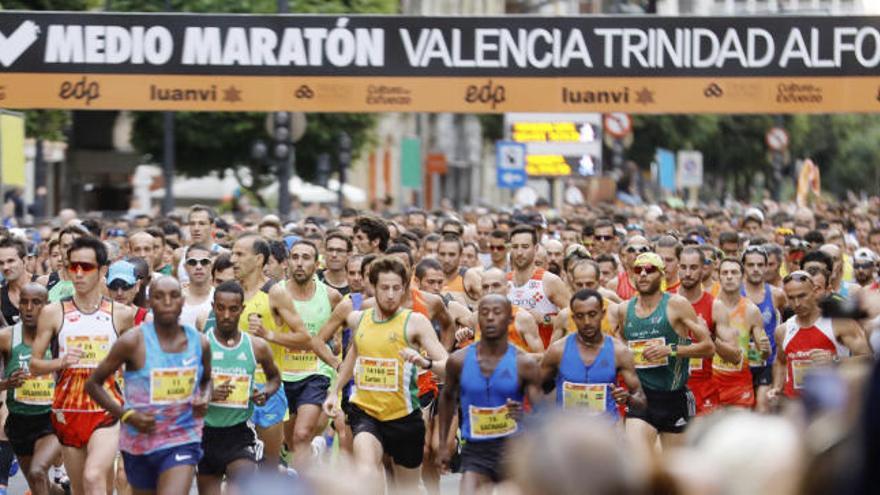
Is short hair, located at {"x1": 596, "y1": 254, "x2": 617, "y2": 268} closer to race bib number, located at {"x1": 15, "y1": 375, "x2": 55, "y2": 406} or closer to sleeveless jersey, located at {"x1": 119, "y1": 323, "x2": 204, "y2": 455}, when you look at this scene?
race bib number, located at {"x1": 15, "y1": 375, "x2": 55, "y2": 406}

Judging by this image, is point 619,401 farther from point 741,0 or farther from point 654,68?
point 741,0

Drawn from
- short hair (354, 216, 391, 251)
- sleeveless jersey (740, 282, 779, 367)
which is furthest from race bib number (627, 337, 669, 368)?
short hair (354, 216, 391, 251)

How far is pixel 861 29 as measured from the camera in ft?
70.4

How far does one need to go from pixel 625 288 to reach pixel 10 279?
480 cm

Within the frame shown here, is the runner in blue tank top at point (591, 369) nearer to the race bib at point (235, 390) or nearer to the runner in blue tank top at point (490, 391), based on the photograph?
the runner in blue tank top at point (490, 391)

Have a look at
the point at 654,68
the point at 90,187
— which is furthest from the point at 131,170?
the point at 654,68

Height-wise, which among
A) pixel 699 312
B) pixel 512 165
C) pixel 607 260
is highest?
pixel 512 165

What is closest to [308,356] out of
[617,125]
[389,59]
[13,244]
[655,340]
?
[13,244]

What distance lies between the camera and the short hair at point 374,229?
1564 cm

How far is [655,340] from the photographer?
43.3 ft

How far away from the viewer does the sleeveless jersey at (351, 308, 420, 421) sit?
39.4 feet

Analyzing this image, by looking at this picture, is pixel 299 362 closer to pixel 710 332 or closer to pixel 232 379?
pixel 232 379

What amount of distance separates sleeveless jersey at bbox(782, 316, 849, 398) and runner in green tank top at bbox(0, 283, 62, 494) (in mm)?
4729

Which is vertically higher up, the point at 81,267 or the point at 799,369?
the point at 81,267
